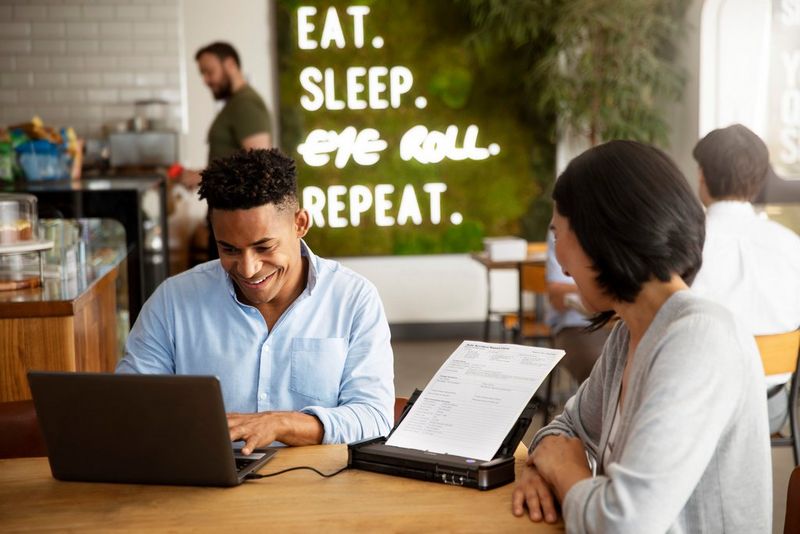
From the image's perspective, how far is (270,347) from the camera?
94.5 inches

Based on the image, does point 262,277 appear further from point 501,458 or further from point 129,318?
point 129,318

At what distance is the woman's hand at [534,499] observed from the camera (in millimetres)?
1688

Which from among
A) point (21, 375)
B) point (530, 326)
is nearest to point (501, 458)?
point (21, 375)

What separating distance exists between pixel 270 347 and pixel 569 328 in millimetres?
2532

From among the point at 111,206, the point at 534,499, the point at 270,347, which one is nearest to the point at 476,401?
the point at 534,499

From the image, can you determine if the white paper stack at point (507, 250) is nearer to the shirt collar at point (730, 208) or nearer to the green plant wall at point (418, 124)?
the green plant wall at point (418, 124)

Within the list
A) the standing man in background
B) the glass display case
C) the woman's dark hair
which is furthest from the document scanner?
the standing man in background

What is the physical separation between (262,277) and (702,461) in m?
1.16

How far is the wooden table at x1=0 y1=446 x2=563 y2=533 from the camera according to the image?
166 centimetres

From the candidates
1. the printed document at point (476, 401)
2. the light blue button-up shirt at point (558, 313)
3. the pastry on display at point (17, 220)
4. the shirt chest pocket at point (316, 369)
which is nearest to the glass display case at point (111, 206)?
the pastry on display at point (17, 220)

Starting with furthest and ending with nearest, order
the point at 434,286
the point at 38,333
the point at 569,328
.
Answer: the point at 434,286 → the point at 569,328 → the point at 38,333

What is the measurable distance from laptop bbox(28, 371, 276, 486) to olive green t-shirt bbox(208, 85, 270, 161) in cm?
415

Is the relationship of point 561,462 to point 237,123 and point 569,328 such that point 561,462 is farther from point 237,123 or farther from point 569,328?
point 237,123

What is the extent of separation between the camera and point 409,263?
787 cm
